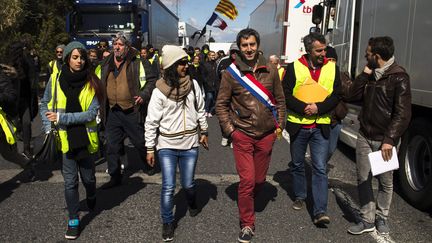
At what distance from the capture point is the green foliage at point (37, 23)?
14211 mm

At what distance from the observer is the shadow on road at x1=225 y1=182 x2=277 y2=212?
473 cm

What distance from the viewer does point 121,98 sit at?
5.17 metres

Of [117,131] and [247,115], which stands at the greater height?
[247,115]

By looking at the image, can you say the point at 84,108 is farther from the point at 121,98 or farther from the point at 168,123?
the point at 121,98

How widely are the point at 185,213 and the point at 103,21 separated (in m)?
12.0

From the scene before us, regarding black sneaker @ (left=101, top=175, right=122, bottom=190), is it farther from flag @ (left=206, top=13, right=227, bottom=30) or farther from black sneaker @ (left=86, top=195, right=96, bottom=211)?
flag @ (left=206, top=13, right=227, bottom=30)

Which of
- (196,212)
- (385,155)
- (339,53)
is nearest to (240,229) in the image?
(196,212)

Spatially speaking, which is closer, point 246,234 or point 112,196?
point 246,234

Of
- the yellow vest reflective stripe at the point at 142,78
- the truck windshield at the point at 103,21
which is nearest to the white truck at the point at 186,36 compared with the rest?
the truck windshield at the point at 103,21

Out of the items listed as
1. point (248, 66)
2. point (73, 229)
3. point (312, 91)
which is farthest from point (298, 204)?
point (73, 229)

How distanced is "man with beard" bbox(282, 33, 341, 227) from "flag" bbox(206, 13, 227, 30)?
75.9 ft

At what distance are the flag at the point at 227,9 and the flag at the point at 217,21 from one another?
9.98ft

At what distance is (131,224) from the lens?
13.7ft

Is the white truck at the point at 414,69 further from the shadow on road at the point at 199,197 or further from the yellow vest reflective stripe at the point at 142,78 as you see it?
the yellow vest reflective stripe at the point at 142,78
